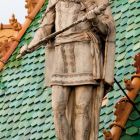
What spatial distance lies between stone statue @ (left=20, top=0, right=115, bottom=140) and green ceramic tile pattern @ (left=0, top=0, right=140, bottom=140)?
112 inches

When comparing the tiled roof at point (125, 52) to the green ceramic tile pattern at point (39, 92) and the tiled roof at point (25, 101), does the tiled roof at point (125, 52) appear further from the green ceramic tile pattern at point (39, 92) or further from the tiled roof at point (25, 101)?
the tiled roof at point (25, 101)

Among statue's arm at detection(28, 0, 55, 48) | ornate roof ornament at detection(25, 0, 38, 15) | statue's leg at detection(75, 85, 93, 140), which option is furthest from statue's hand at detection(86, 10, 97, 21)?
ornate roof ornament at detection(25, 0, 38, 15)

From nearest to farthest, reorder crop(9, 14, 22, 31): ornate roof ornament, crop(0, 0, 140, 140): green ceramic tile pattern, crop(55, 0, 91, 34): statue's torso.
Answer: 1. crop(55, 0, 91, 34): statue's torso
2. crop(0, 0, 140, 140): green ceramic tile pattern
3. crop(9, 14, 22, 31): ornate roof ornament

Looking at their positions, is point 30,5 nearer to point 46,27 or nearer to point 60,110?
point 46,27

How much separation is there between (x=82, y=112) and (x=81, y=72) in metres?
0.60

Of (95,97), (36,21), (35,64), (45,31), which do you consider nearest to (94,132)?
(95,97)

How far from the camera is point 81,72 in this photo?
17.9m

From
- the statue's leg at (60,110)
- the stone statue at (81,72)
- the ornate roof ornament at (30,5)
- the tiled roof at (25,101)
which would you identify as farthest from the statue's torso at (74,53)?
the ornate roof ornament at (30,5)

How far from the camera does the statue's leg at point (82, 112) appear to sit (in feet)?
58.4

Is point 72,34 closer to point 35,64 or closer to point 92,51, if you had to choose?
point 92,51

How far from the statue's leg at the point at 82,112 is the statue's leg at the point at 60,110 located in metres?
0.17

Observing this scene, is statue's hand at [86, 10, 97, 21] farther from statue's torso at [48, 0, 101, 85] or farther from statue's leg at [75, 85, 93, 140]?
statue's leg at [75, 85, 93, 140]

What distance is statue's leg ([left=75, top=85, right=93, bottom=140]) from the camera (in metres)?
17.8

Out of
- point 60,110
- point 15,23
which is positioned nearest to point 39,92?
point 15,23
